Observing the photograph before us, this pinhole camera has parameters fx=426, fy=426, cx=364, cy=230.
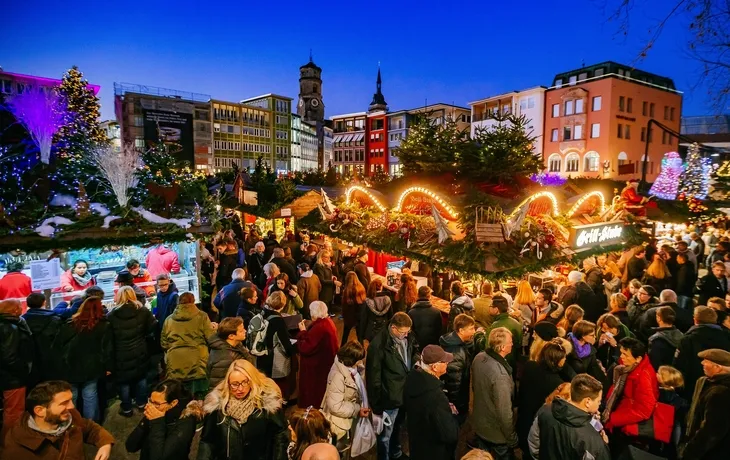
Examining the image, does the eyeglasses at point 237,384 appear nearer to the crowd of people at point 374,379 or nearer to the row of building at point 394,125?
the crowd of people at point 374,379

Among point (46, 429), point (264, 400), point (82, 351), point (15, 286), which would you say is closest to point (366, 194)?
point (82, 351)

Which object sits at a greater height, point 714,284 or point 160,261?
point 160,261

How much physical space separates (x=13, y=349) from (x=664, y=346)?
7358 millimetres

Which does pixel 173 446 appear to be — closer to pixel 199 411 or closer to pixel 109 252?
pixel 199 411

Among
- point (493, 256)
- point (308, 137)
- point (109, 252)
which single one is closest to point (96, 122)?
point (109, 252)

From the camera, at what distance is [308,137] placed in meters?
84.0

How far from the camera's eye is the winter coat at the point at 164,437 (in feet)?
10.1

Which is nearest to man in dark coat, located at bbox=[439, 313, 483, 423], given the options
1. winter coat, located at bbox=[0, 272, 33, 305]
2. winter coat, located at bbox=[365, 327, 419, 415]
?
winter coat, located at bbox=[365, 327, 419, 415]

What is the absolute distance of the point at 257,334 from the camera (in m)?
5.47

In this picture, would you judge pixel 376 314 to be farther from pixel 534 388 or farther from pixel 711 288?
pixel 711 288

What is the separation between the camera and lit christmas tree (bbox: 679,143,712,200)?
14.1 metres

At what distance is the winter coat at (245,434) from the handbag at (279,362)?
7.30ft

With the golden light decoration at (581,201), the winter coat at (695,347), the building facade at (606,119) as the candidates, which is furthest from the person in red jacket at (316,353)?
the building facade at (606,119)

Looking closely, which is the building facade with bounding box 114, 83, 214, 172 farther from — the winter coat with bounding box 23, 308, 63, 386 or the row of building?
the winter coat with bounding box 23, 308, 63, 386
